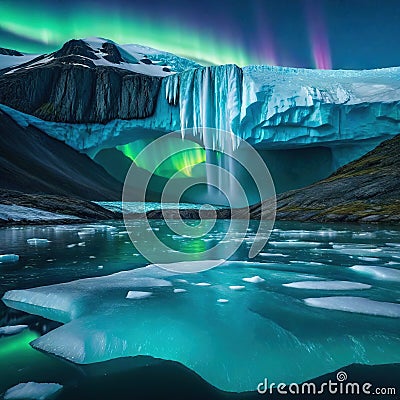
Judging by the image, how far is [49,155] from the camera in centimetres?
5000

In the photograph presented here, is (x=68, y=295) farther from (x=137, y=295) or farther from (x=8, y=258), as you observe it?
(x=8, y=258)

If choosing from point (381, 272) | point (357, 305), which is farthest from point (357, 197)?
point (357, 305)

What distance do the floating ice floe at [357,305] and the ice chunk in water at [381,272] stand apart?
156cm

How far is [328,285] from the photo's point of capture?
4832mm

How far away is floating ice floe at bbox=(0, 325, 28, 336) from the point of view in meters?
3.18

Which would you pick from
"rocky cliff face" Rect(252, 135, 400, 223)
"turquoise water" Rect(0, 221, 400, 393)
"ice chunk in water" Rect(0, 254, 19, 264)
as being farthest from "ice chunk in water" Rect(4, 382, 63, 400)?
"rocky cliff face" Rect(252, 135, 400, 223)

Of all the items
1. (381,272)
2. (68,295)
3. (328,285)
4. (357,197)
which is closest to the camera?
(68,295)

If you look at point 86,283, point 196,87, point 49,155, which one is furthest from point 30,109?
point 86,283

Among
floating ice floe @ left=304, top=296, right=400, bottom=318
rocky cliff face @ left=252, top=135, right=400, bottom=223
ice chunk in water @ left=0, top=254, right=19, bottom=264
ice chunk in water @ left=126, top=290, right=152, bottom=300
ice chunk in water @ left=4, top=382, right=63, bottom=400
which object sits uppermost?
rocky cliff face @ left=252, top=135, right=400, bottom=223

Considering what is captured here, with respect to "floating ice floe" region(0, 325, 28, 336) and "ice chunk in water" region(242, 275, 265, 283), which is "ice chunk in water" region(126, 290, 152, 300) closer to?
"floating ice floe" region(0, 325, 28, 336)

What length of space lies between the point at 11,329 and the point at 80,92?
187 ft

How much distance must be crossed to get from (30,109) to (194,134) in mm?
30058

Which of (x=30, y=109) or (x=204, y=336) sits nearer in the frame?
(x=204, y=336)

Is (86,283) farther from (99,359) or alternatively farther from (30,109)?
(30,109)
